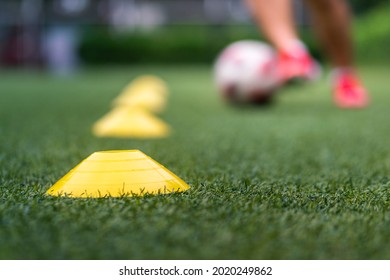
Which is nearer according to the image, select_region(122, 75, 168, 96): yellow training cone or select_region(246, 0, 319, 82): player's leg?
select_region(246, 0, 319, 82): player's leg

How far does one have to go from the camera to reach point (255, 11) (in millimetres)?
3887

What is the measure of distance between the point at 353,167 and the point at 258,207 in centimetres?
71

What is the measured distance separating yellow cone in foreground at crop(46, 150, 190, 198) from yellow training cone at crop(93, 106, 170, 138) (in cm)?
121

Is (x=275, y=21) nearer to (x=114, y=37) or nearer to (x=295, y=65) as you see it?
(x=295, y=65)

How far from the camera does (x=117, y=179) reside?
1.55 meters

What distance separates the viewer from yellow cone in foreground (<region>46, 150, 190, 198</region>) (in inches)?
60.0

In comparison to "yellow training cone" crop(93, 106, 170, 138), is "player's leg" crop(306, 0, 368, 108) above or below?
above

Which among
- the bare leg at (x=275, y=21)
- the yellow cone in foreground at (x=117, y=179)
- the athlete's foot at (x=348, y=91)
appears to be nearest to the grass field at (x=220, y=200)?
the yellow cone in foreground at (x=117, y=179)

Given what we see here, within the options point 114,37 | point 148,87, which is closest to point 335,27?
point 148,87

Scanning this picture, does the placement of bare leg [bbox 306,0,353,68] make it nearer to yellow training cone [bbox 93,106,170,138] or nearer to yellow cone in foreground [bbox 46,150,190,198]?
yellow training cone [bbox 93,106,170,138]

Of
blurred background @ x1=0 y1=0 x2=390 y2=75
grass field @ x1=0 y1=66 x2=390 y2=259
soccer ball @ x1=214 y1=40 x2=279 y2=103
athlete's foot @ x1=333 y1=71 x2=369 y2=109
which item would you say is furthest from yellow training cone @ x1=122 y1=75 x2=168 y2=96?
blurred background @ x1=0 y1=0 x2=390 y2=75

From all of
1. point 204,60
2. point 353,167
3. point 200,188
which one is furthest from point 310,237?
point 204,60
